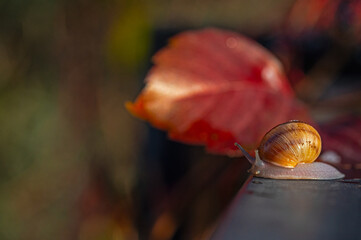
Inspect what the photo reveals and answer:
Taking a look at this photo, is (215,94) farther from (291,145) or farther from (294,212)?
(294,212)

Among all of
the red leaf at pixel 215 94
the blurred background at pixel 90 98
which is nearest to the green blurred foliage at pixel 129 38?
the blurred background at pixel 90 98

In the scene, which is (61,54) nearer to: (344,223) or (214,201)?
(214,201)

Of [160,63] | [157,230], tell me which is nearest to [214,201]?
[157,230]

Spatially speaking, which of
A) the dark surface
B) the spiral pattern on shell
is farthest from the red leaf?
the dark surface

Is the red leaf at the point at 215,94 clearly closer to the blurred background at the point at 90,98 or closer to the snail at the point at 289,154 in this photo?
the snail at the point at 289,154

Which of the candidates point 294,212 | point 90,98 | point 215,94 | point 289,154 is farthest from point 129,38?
point 294,212

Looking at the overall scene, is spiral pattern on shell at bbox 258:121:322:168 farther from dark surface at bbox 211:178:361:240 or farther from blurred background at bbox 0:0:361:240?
blurred background at bbox 0:0:361:240
